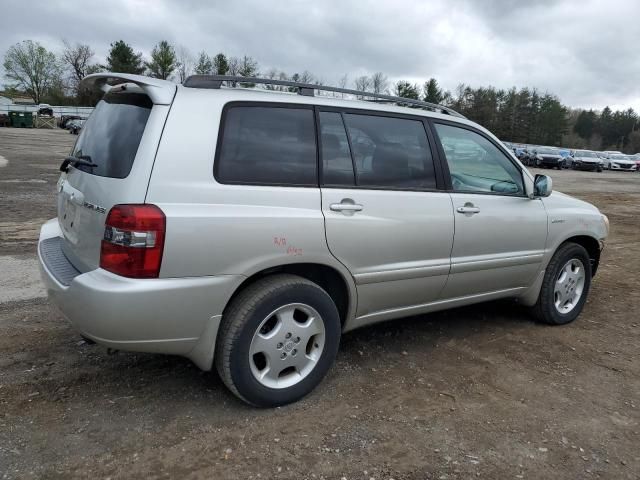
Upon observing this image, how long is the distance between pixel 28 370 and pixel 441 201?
293 cm

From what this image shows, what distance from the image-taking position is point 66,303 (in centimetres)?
274

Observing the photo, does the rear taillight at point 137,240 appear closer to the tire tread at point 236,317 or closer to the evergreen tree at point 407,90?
the tire tread at point 236,317

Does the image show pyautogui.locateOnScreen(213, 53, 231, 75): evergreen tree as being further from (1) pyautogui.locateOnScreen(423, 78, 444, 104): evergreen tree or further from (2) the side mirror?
(2) the side mirror

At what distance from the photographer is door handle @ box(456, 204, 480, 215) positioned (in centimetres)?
365

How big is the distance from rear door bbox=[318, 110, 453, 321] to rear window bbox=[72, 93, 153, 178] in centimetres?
104

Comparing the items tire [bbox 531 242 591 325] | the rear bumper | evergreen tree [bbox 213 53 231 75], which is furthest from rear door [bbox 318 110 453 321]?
evergreen tree [bbox 213 53 231 75]

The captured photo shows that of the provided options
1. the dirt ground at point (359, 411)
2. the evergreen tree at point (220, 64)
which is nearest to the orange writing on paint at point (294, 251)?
the dirt ground at point (359, 411)

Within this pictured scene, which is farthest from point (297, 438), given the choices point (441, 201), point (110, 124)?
point (110, 124)

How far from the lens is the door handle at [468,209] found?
3.65 meters

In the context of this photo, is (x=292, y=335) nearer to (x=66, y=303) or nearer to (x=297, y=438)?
(x=297, y=438)

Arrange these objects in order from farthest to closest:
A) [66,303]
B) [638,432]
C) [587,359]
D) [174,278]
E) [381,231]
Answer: [587,359], [381,231], [638,432], [66,303], [174,278]

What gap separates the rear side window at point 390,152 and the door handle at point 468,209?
0.87 feet

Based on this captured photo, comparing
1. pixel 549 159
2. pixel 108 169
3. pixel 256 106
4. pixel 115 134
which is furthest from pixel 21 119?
pixel 256 106

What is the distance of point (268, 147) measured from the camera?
2932 millimetres
